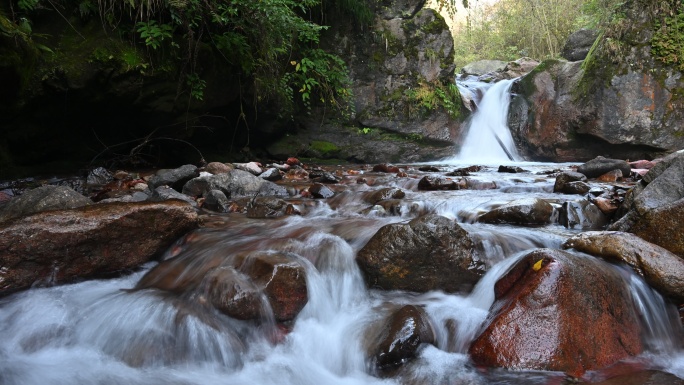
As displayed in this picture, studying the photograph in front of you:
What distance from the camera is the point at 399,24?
11.9 m

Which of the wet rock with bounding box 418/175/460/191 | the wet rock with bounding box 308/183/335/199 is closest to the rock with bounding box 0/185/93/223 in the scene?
the wet rock with bounding box 308/183/335/199

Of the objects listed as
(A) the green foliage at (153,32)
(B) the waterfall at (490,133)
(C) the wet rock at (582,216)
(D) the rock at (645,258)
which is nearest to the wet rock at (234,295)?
(D) the rock at (645,258)

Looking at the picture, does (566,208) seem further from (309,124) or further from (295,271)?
(309,124)


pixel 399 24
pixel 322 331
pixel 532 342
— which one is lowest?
pixel 322 331

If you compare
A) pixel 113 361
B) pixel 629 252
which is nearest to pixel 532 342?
pixel 629 252

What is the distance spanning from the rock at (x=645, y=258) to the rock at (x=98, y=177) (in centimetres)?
648

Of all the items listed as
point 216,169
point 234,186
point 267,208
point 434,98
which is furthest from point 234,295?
point 434,98

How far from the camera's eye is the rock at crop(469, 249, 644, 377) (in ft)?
7.02

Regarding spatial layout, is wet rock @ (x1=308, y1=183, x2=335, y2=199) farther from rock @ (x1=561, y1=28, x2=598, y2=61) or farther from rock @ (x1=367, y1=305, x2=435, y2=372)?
rock @ (x1=561, y1=28, x2=598, y2=61)

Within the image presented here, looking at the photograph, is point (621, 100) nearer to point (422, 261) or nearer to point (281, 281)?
point (422, 261)

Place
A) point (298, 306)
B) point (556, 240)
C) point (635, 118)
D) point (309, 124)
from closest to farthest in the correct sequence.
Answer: point (298, 306), point (556, 240), point (635, 118), point (309, 124)

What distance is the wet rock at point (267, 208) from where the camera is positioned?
4844 mm

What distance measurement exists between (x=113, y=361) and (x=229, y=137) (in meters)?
7.77

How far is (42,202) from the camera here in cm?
364
